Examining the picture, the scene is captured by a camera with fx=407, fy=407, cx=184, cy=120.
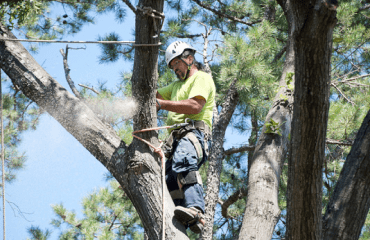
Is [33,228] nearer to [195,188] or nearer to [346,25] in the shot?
[195,188]

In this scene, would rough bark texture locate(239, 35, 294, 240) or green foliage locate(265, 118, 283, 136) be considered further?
green foliage locate(265, 118, 283, 136)

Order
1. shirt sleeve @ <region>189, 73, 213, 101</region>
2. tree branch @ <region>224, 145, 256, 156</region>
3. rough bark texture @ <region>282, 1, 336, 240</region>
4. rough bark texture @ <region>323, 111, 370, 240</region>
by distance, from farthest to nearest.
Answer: tree branch @ <region>224, 145, 256, 156</region>, shirt sleeve @ <region>189, 73, 213, 101</region>, rough bark texture @ <region>323, 111, 370, 240</region>, rough bark texture @ <region>282, 1, 336, 240</region>

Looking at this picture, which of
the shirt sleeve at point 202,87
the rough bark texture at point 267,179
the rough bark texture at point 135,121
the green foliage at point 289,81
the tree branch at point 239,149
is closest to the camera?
the rough bark texture at point 135,121

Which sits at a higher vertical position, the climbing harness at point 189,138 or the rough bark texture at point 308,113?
the climbing harness at point 189,138

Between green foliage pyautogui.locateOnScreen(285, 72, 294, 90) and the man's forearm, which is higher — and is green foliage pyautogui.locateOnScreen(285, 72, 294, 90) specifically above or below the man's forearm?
above

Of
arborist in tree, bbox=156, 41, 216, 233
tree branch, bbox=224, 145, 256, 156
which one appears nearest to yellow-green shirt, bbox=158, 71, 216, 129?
arborist in tree, bbox=156, 41, 216, 233

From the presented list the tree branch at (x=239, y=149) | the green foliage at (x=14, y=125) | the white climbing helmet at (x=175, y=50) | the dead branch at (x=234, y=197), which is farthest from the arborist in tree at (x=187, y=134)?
the green foliage at (x=14, y=125)

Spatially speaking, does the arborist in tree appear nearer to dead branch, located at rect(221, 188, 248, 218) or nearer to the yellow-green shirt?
the yellow-green shirt

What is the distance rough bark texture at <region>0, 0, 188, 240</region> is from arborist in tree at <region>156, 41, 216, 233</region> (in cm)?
15

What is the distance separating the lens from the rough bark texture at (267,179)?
2.35 meters

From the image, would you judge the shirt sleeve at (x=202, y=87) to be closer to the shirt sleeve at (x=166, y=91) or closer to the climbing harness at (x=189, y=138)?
the climbing harness at (x=189, y=138)

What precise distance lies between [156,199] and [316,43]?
1.12 meters

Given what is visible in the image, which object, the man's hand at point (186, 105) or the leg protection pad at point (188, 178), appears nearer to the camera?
the leg protection pad at point (188, 178)

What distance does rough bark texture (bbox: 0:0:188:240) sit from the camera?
2.09 m
